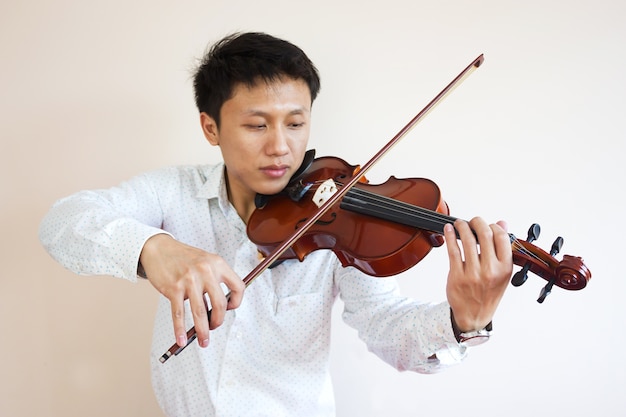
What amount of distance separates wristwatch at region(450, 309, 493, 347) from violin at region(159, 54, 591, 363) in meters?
0.13

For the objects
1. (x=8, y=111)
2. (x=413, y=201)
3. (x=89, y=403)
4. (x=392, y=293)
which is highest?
(x=413, y=201)

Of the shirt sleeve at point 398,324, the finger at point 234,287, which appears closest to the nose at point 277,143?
the shirt sleeve at point 398,324

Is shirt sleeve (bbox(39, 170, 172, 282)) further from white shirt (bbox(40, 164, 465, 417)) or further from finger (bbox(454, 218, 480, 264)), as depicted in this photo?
finger (bbox(454, 218, 480, 264))

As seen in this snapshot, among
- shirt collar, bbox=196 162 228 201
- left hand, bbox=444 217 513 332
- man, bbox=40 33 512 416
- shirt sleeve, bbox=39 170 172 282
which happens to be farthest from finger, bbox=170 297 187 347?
shirt collar, bbox=196 162 228 201

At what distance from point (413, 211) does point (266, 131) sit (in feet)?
1.23

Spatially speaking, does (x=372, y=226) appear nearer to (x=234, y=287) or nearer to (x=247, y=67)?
(x=234, y=287)

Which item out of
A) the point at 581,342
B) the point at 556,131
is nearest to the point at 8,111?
the point at 556,131

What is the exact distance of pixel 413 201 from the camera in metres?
1.05

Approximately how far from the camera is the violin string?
88cm

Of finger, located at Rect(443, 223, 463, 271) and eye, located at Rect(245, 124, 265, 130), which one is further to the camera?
eye, located at Rect(245, 124, 265, 130)

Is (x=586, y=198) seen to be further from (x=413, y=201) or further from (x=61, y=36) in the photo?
(x=61, y=36)

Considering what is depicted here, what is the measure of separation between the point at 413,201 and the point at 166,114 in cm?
83

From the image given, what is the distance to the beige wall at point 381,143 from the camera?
145 cm

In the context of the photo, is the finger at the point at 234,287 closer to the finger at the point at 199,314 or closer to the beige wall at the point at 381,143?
the finger at the point at 199,314
